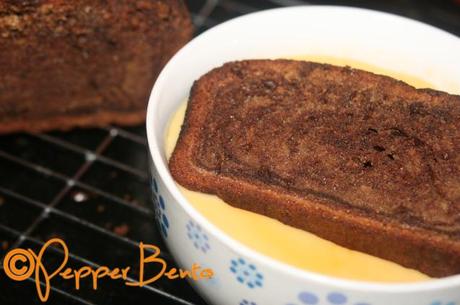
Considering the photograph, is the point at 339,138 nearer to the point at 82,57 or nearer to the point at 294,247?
the point at 294,247

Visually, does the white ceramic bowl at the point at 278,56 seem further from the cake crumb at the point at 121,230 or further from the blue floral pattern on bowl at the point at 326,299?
the cake crumb at the point at 121,230

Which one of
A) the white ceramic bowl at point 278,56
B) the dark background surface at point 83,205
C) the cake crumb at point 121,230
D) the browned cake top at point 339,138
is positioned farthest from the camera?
the cake crumb at point 121,230

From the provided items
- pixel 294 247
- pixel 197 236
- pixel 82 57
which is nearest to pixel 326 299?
pixel 294 247

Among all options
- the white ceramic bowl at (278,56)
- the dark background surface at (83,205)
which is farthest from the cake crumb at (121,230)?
the white ceramic bowl at (278,56)

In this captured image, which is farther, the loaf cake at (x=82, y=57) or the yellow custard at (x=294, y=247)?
the loaf cake at (x=82, y=57)

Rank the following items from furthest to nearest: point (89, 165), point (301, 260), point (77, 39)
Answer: point (89, 165) < point (77, 39) < point (301, 260)

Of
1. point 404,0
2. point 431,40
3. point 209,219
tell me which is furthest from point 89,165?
point 404,0

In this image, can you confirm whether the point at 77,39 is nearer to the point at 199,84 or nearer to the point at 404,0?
the point at 199,84
